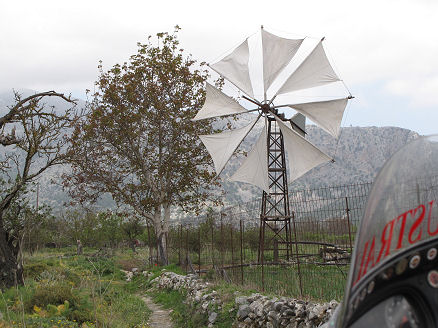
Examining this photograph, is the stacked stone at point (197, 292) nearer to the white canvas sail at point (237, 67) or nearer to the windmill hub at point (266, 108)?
the windmill hub at point (266, 108)

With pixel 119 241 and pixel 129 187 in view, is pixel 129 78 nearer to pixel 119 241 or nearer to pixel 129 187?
pixel 129 187

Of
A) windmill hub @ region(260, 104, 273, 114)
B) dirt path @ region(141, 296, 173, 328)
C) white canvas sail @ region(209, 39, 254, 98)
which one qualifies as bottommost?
dirt path @ region(141, 296, 173, 328)

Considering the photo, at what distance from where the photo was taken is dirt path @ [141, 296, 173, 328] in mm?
10810

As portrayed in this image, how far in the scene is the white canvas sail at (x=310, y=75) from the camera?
16562 millimetres

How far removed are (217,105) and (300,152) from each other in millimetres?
4209

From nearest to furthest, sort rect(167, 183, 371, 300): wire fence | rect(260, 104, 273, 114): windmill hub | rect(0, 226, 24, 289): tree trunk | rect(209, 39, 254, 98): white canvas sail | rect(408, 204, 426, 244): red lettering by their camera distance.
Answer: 1. rect(408, 204, 426, 244): red lettering
2. rect(167, 183, 371, 300): wire fence
3. rect(0, 226, 24, 289): tree trunk
4. rect(260, 104, 273, 114): windmill hub
5. rect(209, 39, 254, 98): white canvas sail

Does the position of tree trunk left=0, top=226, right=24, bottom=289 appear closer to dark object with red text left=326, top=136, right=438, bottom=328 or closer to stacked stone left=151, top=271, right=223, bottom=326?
stacked stone left=151, top=271, right=223, bottom=326

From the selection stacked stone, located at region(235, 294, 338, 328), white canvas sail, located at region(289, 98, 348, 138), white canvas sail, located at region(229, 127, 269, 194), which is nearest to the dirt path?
stacked stone, located at region(235, 294, 338, 328)

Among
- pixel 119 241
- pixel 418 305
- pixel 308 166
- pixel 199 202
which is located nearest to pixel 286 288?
pixel 308 166

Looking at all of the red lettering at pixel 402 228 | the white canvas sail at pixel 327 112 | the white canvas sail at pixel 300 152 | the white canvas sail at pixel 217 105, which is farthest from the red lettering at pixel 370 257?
the white canvas sail at pixel 217 105

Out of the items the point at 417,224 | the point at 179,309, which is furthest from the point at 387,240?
the point at 179,309

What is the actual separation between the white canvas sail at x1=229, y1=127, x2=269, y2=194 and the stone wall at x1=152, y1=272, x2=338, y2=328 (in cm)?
603

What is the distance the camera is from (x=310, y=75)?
16594 millimetres

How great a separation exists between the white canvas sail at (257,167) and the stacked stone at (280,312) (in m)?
7.68
